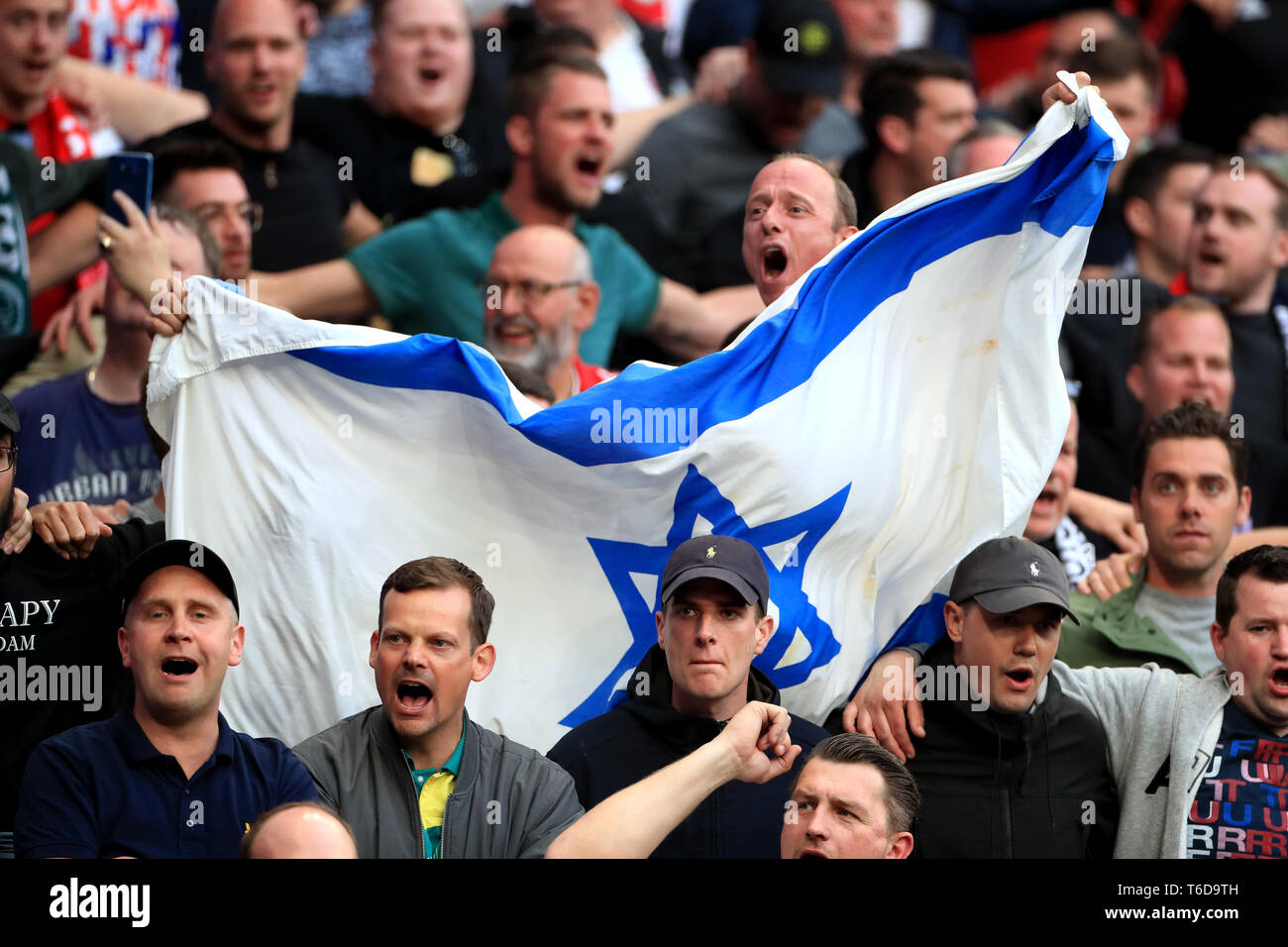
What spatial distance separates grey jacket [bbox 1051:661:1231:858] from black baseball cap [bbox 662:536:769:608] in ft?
3.51

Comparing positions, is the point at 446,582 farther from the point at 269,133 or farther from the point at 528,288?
the point at 269,133

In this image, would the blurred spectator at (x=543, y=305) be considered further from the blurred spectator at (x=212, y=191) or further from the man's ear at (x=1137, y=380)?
the man's ear at (x=1137, y=380)

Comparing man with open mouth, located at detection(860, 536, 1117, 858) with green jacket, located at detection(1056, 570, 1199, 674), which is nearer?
man with open mouth, located at detection(860, 536, 1117, 858)

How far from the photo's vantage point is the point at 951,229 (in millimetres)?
7227

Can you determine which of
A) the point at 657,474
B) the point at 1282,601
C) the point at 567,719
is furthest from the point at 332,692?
the point at 1282,601

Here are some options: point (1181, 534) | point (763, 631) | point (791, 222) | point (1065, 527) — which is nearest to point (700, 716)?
point (763, 631)

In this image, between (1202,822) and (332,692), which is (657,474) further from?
(1202,822)

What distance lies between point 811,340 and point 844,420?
0.92 feet

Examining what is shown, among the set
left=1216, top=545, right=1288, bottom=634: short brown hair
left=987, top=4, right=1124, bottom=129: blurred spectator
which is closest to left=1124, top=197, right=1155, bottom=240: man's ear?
left=987, top=4, right=1124, bottom=129: blurred spectator

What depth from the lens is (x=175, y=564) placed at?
6.12m

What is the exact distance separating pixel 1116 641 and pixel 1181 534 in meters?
0.56

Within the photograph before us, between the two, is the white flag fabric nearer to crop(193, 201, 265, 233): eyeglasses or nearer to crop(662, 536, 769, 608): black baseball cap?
crop(662, 536, 769, 608): black baseball cap

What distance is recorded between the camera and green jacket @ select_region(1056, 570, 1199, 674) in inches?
286

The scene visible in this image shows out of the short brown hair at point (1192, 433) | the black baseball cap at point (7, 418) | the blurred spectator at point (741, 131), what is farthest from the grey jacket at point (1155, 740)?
the blurred spectator at point (741, 131)
